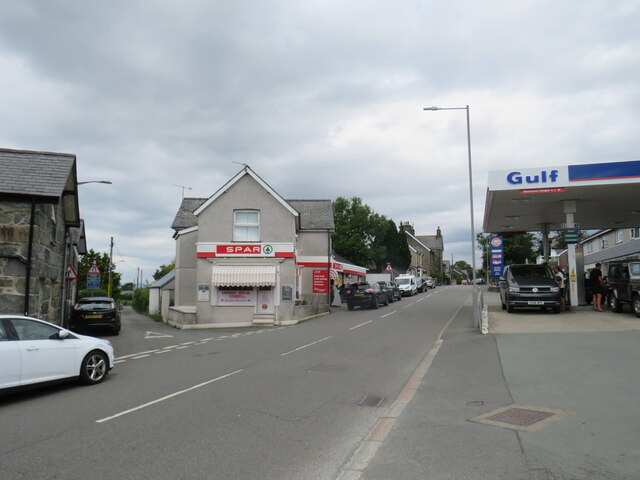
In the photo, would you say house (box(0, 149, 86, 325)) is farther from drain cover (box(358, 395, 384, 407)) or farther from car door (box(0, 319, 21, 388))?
drain cover (box(358, 395, 384, 407))

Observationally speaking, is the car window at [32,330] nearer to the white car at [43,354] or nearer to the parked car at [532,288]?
the white car at [43,354]

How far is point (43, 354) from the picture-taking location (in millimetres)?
8672

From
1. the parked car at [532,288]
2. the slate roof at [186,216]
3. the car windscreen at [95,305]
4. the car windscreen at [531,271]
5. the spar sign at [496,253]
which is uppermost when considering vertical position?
the slate roof at [186,216]

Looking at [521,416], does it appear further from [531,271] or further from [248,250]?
[248,250]

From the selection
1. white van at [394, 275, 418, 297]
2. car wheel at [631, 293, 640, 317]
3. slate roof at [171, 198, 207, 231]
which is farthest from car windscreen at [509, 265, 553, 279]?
white van at [394, 275, 418, 297]

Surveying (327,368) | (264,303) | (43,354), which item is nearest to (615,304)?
(327,368)

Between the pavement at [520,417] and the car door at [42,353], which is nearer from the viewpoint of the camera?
the pavement at [520,417]

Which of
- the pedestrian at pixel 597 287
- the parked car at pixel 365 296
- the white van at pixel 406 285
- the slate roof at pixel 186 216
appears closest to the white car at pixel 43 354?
the pedestrian at pixel 597 287

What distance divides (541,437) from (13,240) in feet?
44.7

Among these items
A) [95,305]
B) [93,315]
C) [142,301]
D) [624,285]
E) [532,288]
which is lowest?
[142,301]

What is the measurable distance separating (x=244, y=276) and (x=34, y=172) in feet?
42.7

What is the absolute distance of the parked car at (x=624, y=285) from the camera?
16.4 meters

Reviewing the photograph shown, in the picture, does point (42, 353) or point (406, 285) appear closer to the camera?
point (42, 353)

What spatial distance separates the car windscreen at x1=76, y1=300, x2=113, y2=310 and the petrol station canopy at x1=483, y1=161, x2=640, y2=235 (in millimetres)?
16406
